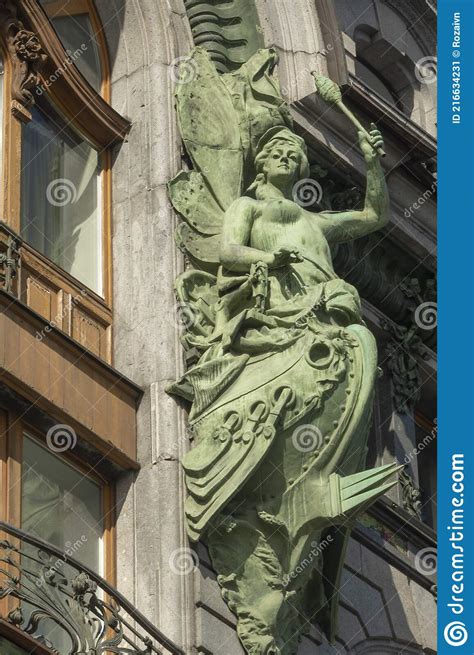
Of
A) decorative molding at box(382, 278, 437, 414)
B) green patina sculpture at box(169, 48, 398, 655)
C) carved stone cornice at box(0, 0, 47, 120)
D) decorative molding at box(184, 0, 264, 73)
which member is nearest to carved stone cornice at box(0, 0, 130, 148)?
carved stone cornice at box(0, 0, 47, 120)

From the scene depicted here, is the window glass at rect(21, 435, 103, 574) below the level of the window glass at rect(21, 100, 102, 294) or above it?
below

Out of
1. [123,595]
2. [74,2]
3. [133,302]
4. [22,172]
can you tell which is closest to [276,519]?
[123,595]

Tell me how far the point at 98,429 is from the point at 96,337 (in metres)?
1.36

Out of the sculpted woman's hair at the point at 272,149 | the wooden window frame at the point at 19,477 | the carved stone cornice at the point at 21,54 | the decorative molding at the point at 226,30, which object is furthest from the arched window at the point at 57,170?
the sculpted woman's hair at the point at 272,149

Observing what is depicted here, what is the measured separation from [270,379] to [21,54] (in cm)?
401

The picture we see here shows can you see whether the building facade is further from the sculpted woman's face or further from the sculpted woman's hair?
the sculpted woman's face

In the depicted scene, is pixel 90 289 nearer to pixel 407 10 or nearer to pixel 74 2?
pixel 74 2

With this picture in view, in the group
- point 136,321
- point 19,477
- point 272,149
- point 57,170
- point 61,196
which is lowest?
point 19,477

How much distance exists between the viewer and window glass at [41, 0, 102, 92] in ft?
76.1

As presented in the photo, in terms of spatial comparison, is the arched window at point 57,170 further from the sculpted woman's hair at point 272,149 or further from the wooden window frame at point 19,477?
Result: the sculpted woman's hair at point 272,149

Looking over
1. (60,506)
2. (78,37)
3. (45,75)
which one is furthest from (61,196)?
(60,506)

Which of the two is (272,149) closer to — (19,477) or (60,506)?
(60,506)

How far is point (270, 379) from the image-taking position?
66.7ft

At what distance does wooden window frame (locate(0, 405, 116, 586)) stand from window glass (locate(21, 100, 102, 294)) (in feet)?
6.77
